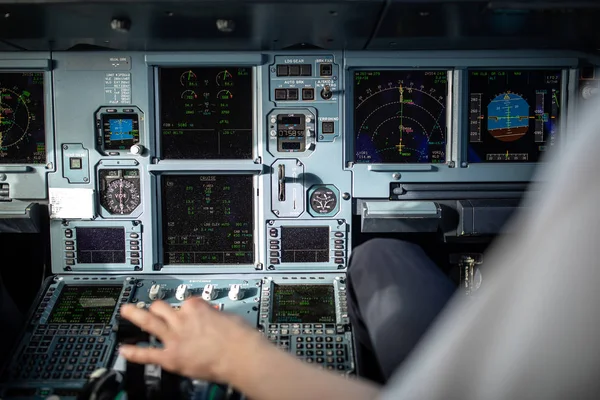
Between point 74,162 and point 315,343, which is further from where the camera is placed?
point 74,162

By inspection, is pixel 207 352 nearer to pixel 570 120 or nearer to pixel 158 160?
pixel 158 160

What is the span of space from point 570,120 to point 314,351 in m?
2.22

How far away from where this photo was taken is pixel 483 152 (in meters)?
3.62

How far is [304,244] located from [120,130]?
1403 millimetres

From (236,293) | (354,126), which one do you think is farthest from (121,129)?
(354,126)

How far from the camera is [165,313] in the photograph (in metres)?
0.98

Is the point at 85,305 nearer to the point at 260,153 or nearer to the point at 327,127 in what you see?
the point at 260,153

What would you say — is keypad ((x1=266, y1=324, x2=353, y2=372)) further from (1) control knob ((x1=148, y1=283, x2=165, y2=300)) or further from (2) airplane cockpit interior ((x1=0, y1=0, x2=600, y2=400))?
(1) control knob ((x1=148, y1=283, x2=165, y2=300))

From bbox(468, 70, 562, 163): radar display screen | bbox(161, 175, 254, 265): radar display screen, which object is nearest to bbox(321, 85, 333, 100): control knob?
bbox(161, 175, 254, 265): radar display screen

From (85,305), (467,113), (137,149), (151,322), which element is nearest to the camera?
(151,322)

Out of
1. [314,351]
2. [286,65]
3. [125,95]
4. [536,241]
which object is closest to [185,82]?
[125,95]

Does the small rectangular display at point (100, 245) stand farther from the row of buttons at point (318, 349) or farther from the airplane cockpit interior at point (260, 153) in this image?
the row of buttons at point (318, 349)

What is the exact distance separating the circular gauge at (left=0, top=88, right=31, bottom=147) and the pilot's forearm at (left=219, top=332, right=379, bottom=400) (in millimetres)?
3207

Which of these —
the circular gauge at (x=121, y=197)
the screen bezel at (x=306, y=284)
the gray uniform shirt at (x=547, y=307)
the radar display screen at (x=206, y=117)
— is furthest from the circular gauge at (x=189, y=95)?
the gray uniform shirt at (x=547, y=307)
